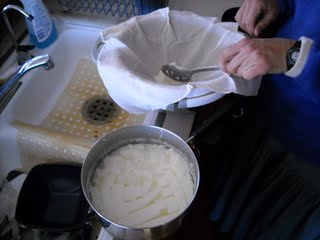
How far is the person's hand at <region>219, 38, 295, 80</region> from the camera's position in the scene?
1.49 ft

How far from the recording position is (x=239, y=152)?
737 millimetres

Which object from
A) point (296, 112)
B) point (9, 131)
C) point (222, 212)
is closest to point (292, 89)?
→ point (296, 112)

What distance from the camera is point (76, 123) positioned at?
78cm

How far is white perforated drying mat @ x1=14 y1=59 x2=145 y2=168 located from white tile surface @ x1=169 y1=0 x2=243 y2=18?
0.31m

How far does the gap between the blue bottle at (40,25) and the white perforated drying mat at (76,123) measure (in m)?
0.11

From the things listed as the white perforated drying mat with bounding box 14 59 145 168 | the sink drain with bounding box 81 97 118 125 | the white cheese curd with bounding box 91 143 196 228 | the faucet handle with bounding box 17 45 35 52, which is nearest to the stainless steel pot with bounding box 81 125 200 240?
the white cheese curd with bounding box 91 143 196 228

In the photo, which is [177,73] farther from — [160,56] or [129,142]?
[129,142]

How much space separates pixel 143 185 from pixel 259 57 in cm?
28

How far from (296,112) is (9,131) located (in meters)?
0.60

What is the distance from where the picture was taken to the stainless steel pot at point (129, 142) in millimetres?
433

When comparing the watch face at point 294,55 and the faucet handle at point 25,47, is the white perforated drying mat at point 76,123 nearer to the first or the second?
the faucet handle at point 25,47

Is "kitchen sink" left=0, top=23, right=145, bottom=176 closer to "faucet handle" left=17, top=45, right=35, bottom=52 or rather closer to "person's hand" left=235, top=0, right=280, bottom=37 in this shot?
"faucet handle" left=17, top=45, right=35, bottom=52

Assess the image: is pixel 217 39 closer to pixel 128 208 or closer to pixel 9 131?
pixel 128 208

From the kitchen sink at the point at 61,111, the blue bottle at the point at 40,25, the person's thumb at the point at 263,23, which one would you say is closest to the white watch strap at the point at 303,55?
the person's thumb at the point at 263,23
